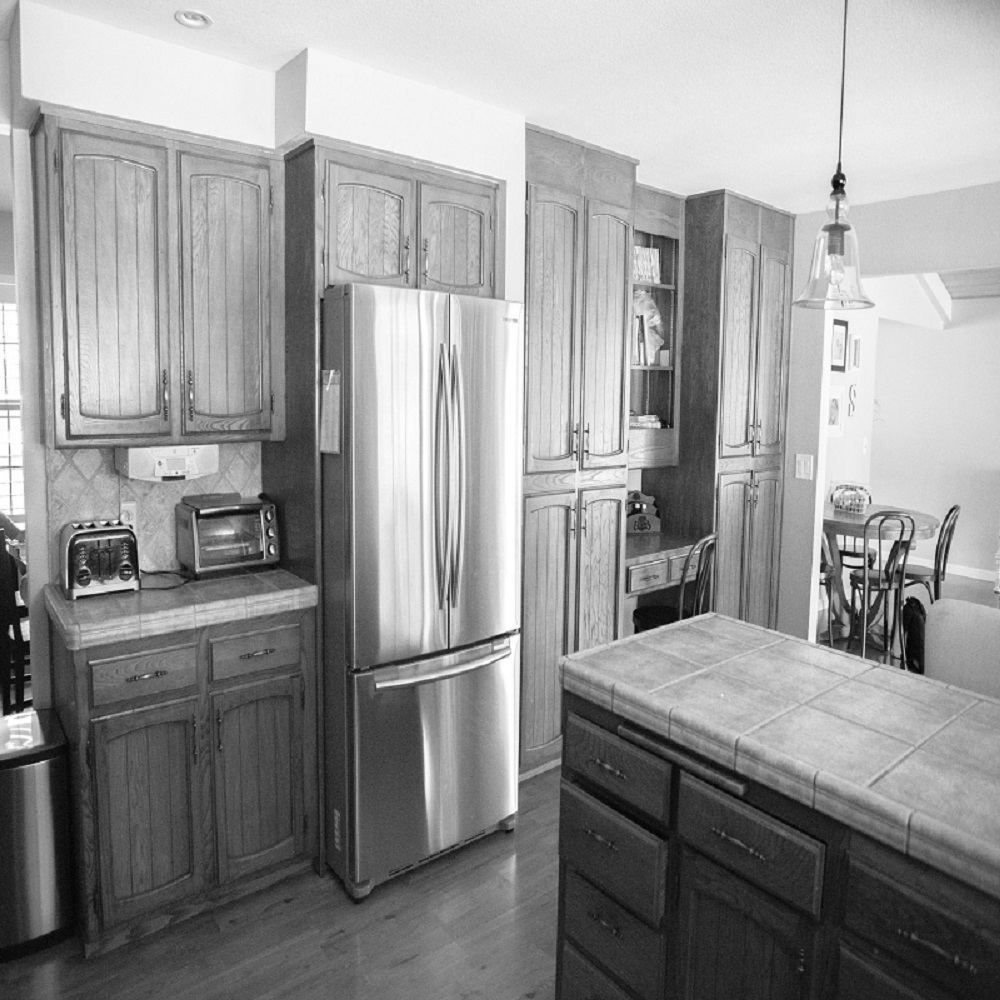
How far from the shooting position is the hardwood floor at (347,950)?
7.60 feet

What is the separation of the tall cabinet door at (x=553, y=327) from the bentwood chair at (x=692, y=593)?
2.84 feet

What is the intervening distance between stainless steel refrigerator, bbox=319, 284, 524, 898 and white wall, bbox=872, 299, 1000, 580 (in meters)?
6.59

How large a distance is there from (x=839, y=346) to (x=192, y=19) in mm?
5378

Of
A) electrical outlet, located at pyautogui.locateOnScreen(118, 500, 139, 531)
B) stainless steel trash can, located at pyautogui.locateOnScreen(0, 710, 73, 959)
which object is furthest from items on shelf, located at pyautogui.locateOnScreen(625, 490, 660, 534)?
stainless steel trash can, located at pyautogui.locateOnScreen(0, 710, 73, 959)

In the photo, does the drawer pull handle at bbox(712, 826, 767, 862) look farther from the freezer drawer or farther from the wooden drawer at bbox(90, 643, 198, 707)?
the wooden drawer at bbox(90, 643, 198, 707)

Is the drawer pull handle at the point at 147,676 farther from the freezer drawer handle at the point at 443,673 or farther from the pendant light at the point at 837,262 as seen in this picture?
the pendant light at the point at 837,262

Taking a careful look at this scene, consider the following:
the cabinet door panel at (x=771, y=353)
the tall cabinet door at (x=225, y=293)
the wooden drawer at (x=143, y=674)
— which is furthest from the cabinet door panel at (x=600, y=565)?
the wooden drawer at (x=143, y=674)

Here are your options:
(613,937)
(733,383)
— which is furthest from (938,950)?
(733,383)

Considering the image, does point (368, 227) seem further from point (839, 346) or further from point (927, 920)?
point (839, 346)

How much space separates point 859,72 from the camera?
267 cm

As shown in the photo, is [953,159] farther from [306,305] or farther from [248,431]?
[248,431]

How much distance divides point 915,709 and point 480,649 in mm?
1515

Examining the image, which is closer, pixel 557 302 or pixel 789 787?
pixel 789 787

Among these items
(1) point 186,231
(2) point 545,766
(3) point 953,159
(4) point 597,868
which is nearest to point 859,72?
(3) point 953,159
